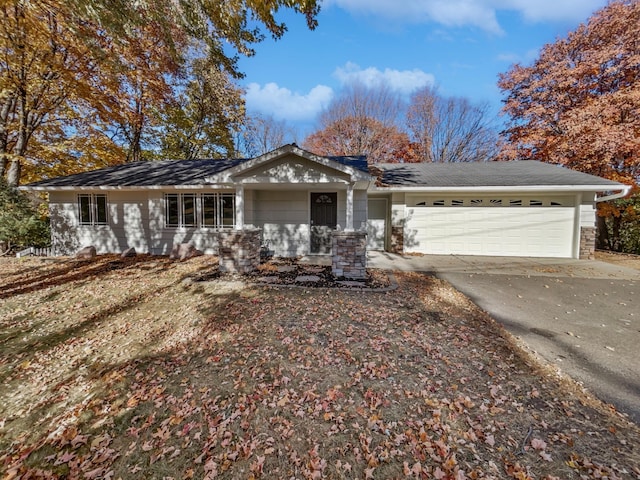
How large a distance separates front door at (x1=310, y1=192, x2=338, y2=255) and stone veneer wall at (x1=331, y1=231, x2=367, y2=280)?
2.60 metres

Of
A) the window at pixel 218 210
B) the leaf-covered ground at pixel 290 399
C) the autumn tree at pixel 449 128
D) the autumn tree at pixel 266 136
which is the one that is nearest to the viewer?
the leaf-covered ground at pixel 290 399

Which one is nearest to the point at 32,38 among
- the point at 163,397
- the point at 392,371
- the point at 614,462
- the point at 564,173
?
the point at 163,397

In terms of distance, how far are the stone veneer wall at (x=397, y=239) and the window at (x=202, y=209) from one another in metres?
5.62

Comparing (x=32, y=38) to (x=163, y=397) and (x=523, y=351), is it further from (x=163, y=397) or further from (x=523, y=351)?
(x=523, y=351)

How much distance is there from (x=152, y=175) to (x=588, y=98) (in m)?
17.5

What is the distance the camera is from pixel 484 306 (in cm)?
491

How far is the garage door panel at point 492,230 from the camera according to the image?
9.05 meters

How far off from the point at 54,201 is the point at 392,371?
12368 mm

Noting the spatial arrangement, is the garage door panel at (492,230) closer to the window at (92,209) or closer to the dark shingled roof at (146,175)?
the dark shingled roof at (146,175)

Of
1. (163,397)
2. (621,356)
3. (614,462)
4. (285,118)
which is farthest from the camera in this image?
(285,118)

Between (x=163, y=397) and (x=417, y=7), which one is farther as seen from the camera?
(x=417, y=7)

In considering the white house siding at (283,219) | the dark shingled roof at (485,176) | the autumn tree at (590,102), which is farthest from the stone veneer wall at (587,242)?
the white house siding at (283,219)

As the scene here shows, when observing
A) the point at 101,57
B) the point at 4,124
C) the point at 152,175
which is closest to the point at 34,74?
the point at 4,124

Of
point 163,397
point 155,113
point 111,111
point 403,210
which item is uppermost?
point 155,113
